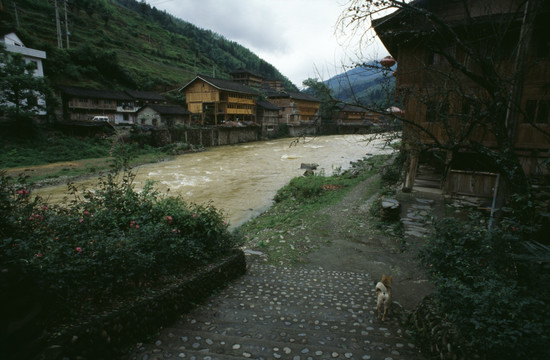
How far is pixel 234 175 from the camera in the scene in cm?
2469

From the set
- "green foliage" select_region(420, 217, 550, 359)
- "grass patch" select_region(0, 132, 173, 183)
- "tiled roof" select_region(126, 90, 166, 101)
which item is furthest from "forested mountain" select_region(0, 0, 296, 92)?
"green foliage" select_region(420, 217, 550, 359)

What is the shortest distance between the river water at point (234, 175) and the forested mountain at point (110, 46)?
18.1 metres

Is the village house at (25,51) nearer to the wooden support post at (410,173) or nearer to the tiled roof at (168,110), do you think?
the tiled roof at (168,110)

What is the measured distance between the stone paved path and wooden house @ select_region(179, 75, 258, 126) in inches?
1700

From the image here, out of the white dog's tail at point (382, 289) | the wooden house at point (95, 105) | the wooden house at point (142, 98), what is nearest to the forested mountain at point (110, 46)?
the wooden house at point (142, 98)

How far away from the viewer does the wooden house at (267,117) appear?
54.2 m

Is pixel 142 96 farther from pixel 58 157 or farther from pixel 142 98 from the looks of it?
pixel 58 157

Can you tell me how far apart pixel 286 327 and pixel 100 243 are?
107 inches

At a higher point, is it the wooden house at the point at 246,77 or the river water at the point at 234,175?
the wooden house at the point at 246,77

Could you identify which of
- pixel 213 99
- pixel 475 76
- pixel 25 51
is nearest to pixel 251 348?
pixel 475 76

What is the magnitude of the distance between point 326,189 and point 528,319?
13490 mm

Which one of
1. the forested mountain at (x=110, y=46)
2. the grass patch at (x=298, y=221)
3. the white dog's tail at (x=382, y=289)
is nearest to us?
the white dog's tail at (x=382, y=289)

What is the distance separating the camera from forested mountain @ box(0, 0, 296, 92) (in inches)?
1661

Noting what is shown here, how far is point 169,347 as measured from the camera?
3.36 m
